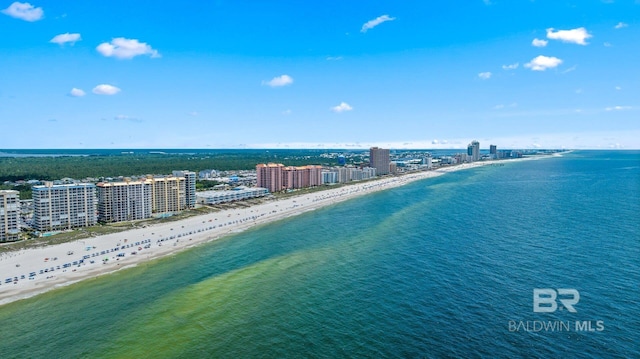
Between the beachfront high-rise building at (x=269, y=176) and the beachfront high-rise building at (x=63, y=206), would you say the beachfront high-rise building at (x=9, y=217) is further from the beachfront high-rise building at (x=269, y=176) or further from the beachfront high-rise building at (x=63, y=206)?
the beachfront high-rise building at (x=269, y=176)

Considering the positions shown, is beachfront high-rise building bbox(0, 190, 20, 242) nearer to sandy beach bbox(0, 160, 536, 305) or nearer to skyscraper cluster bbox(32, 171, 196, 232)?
skyscraper cluster bbox(32, 171, 196, 232)

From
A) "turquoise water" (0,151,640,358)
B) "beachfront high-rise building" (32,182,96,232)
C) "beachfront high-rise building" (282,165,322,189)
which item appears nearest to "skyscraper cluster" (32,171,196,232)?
"beachfront high-rise building" (32,182,96,232)

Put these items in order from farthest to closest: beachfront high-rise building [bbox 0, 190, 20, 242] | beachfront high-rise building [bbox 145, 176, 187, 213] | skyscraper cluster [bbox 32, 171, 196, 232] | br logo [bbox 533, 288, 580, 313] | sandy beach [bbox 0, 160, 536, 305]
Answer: beachfront high-rise building [bbox 145, 176, 187, 213]
skyscraper cluster [bbox 32, 171, 196, 232]
beachfront high-rise building [bbox 0, 190, 20, 242]
sandy beach [bbox 0, 160, 536, 305]
br logo [bbox 533, 288, 580, 313]

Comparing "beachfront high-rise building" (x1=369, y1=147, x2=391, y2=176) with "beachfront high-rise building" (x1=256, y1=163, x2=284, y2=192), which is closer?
"beachfront high-rise building" (x1=256, y1=163, x2=284, y2=192)

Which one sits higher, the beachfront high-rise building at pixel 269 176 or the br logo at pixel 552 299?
the beachfront high-rise building at pixel 269 176

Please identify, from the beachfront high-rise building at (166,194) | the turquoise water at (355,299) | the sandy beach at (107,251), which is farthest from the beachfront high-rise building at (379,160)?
the turquoise water at (355,299)

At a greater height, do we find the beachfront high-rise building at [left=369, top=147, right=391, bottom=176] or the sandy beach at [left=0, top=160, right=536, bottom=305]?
the beachfront high-rise building at [left=369, top=147, right=391, bottom=176]
